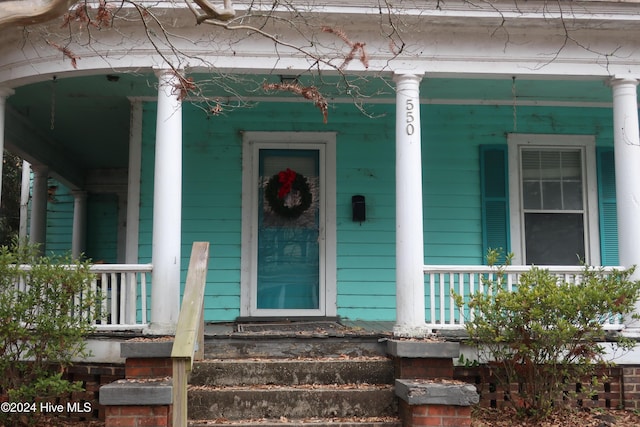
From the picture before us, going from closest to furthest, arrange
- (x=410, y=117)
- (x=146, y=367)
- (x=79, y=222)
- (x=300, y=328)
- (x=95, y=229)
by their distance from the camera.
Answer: (x=146, y=367) < (x=410, y=117) < (x=300, y=328) < (x=79, y=222) < (x=95, y=229)

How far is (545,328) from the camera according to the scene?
17.6 feet

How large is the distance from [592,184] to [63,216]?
36.0ft

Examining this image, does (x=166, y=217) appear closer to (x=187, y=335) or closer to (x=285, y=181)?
(x=187, y=335)

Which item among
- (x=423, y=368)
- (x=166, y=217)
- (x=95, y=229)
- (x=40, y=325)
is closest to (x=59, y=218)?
(x=95, y=229)

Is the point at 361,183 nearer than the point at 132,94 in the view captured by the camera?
No

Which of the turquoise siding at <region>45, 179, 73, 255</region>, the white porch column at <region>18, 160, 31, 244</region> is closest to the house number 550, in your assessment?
the white porch column at <region>18, 160, 31, 244</region>

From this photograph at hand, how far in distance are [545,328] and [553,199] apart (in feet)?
11.5

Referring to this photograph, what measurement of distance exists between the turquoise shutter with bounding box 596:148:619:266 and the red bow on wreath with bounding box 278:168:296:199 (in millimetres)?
3977

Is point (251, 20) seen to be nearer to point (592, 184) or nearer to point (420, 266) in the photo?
point (420, 266)

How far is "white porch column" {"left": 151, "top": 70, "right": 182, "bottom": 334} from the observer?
19.4 ft

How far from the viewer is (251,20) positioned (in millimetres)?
6266

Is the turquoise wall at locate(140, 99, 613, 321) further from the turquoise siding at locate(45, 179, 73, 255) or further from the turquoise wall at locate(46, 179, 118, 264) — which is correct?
the turquoise siding at locate(45, 179, 73, 255)

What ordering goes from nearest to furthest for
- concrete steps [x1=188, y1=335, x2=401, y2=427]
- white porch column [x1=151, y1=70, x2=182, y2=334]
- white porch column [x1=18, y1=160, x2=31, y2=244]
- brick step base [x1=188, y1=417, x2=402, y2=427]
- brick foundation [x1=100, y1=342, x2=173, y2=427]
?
Result: brick foundation [x1=100, y1=342, x2=173, y2=427] < brick step base [x1=188, y1=417, x2=402, y2=427] < concrete steps [x1=188, y1=335, x2=401, y2=427] < white porch column [x1=151, y1=70, x2=182, y2=334] < white porch column [x1=18, y1=160, x2=31, y2=244]

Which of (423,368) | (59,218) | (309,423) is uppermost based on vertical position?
(59,218)
